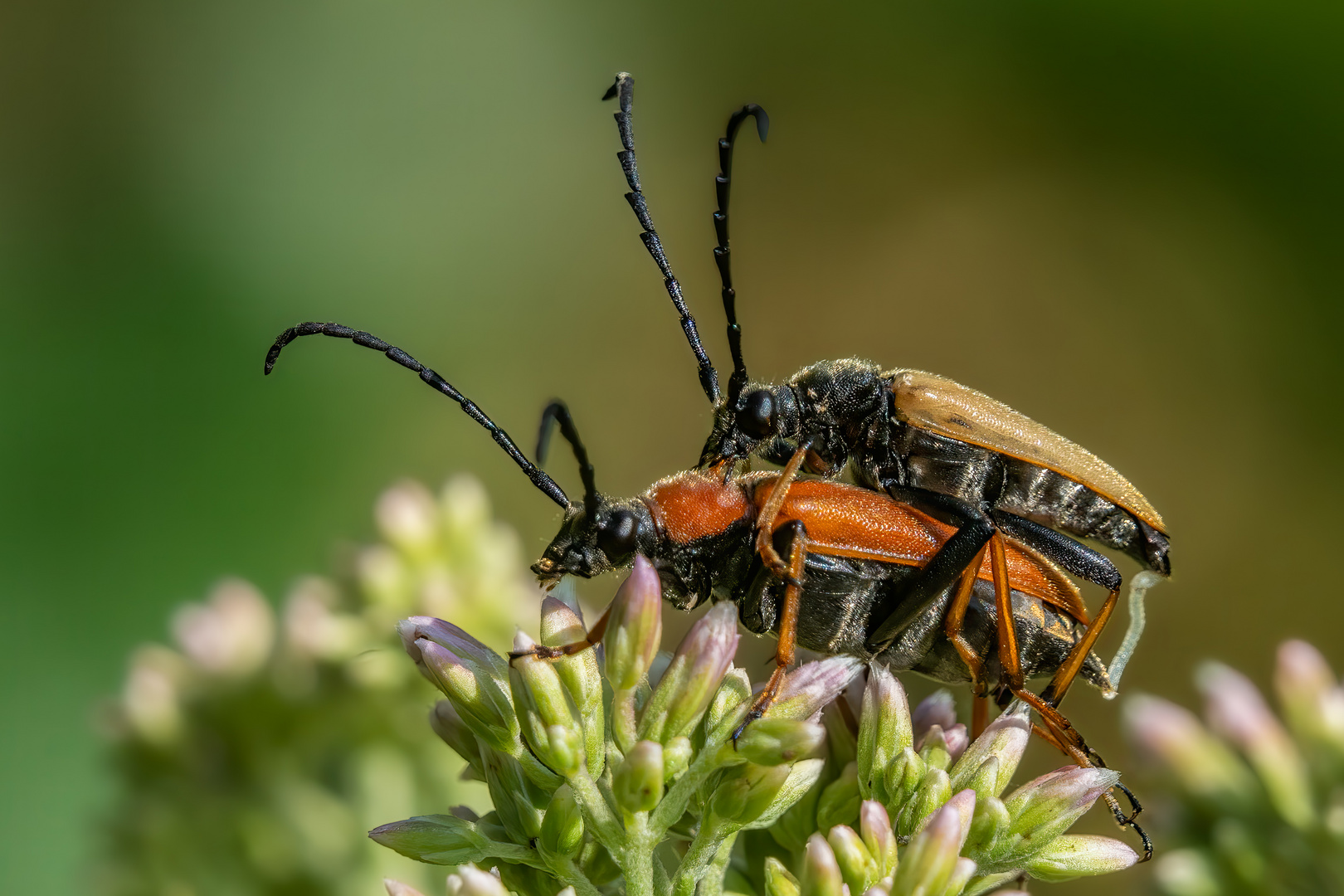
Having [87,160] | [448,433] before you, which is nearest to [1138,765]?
[448,433]

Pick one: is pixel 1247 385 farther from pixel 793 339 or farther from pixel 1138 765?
pixel 1138 765

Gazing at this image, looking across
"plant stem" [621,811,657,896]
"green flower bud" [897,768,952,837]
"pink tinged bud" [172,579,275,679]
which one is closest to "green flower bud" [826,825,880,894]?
"green flower bud" [897,768,952,837]

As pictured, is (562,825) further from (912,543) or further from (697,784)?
(912,543)

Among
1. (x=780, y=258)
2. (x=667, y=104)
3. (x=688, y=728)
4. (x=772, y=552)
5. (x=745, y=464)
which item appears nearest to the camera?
(x=688, y=728)

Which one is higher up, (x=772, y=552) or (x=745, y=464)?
(x=745, y=464)

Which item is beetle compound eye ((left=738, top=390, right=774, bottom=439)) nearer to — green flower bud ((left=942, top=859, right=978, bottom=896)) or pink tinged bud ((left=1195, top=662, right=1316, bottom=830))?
green flower bud ((left=942, top=859, right=978, bottom=896))

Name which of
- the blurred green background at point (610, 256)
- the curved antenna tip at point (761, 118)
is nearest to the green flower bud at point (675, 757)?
the curved antenna tip at point (761, 118)

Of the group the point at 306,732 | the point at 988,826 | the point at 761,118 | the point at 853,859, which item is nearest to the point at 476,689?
the point at 853,859
